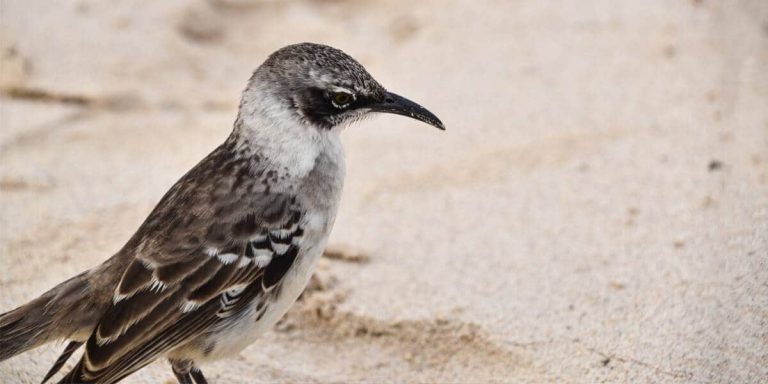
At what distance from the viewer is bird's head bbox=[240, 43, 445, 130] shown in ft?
14.9

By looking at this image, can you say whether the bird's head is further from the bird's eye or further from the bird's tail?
the bird's tail

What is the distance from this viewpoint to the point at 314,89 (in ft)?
15.0

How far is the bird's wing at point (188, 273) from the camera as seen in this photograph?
A: 4.09 metres

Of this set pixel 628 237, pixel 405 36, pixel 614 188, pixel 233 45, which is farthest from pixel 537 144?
pixel 233 45

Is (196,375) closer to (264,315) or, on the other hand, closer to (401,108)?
(264,315)

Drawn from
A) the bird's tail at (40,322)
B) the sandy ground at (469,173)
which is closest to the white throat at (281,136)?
the sandy ground at (469,173)

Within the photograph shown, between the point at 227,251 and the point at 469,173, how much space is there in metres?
2.37

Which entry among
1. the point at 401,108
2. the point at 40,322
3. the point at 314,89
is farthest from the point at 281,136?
the point at 40,322

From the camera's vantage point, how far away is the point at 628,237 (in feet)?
17.6

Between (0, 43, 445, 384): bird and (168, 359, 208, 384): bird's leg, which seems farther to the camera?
(168, 359, 208, 384): bird's leg

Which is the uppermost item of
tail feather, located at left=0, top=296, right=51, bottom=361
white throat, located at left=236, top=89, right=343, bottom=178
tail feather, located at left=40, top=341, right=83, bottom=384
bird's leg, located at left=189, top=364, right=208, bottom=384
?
white throat, located at left=236, top=89, right=343, bottom=178

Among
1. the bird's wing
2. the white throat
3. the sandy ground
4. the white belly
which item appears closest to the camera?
the bird's wing

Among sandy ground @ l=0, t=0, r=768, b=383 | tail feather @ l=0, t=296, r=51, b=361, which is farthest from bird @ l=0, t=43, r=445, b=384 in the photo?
sandy ground @ l=0, t=0, r=768, b=383

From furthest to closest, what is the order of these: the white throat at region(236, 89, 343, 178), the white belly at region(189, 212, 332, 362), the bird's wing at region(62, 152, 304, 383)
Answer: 1. the white throat at region(236, 89, 343, 178)
2. the white belly at region(189, 212, 332, 362)
3. the bird's wing at region(62, 152, 304, 383)
